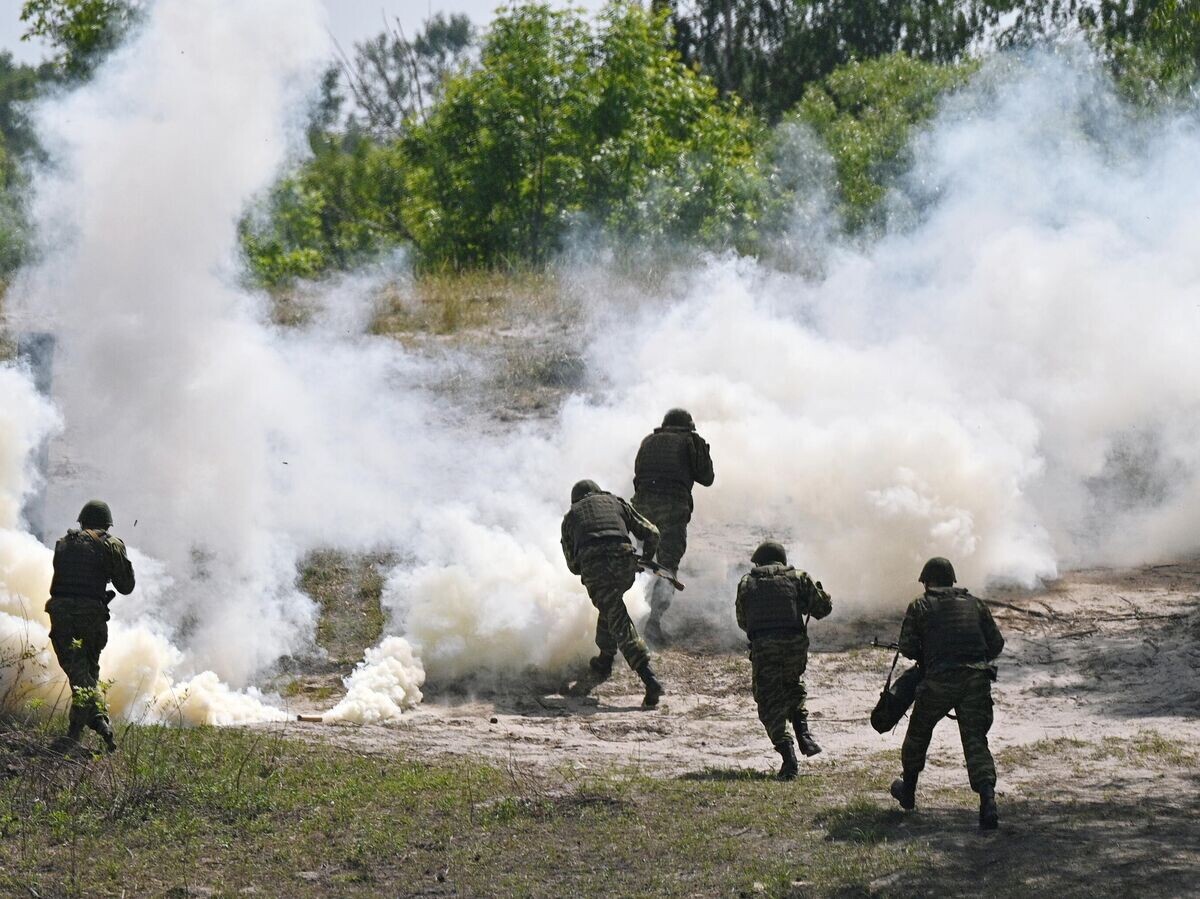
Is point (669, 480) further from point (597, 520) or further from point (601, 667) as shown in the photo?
point (601, 667)

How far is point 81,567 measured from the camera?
34.6 ft

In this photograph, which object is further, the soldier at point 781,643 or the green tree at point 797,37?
the green tree at point 797,37

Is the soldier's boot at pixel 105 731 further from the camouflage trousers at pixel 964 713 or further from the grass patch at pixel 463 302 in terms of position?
the grass patch at pixel 463 302

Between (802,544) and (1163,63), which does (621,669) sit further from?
(1163,63)

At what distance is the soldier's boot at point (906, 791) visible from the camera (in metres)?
8.79

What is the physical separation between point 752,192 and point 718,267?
390 centimetres

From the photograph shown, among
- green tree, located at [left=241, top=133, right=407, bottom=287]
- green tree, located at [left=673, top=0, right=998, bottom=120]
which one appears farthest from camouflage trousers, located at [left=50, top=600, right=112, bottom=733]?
green tree, located at [left=673, top=0, right=998, bottom=120]

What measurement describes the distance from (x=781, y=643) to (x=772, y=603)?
256 mm

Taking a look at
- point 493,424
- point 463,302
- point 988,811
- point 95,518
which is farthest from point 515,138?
point 988,811

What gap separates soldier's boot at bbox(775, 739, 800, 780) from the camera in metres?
9.97

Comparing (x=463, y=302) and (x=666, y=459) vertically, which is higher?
(x=463, y=302)

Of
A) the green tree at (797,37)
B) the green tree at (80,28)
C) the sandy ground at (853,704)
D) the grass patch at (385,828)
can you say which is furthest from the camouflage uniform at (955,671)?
the green tree at (797,37)

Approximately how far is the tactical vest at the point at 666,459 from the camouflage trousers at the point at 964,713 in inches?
225

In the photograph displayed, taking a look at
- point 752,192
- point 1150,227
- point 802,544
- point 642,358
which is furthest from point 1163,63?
point 802,544
